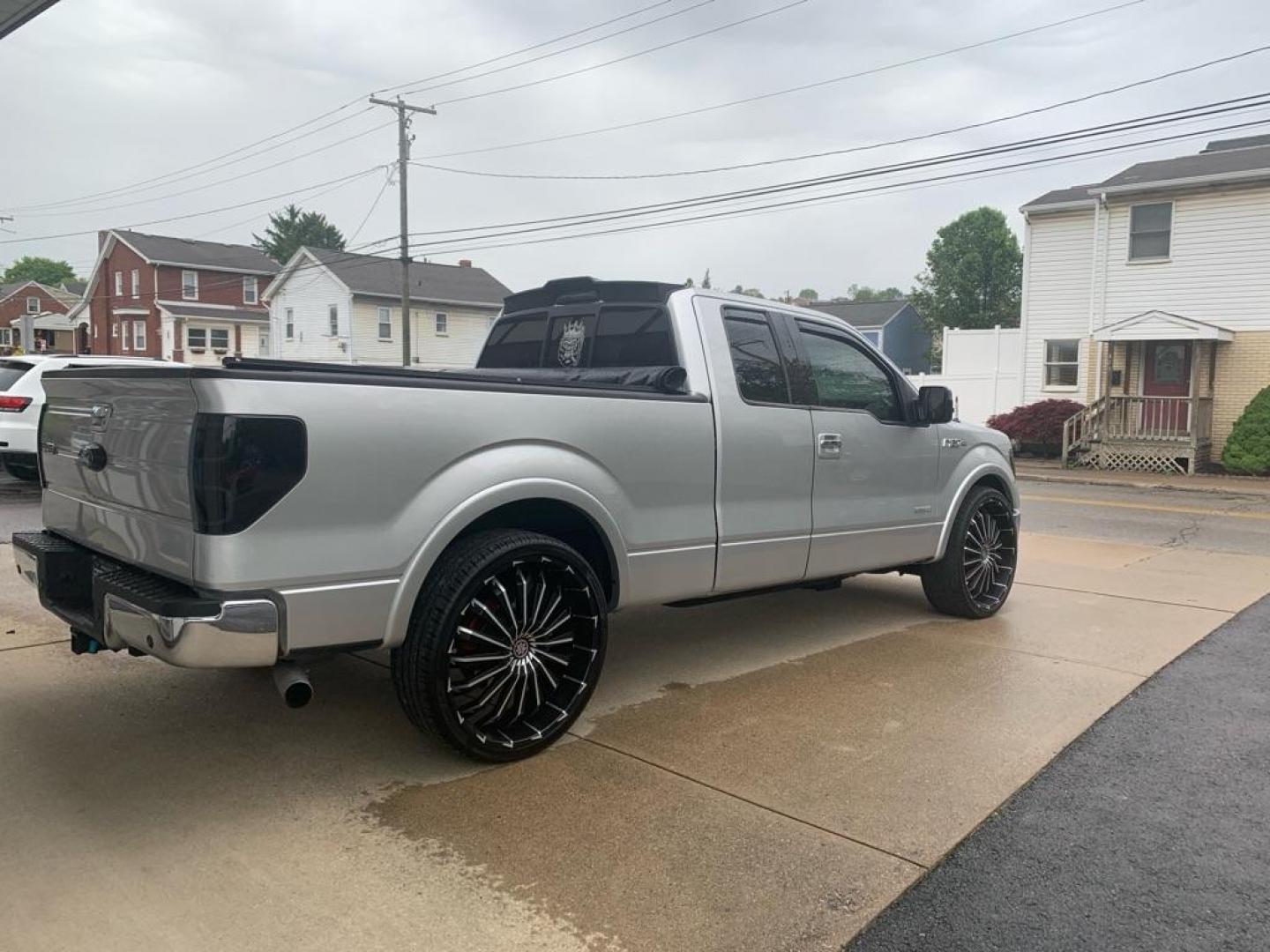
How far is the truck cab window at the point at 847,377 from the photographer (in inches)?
209

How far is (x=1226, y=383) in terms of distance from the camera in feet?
68.1

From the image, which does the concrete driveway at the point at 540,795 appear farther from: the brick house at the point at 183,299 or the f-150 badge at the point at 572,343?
the brick house at the point at 183,299

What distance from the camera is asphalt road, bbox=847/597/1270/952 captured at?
2.74 m

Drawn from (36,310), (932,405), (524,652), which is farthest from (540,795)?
(36,310)

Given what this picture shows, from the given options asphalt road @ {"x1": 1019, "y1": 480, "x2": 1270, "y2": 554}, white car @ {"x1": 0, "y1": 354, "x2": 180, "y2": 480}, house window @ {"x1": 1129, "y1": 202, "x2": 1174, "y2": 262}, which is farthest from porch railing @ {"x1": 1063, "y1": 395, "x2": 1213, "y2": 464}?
white car @ {"x1": 0, "y1": 354, "x2": 180, "y2": 480}

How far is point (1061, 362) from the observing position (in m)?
23.7

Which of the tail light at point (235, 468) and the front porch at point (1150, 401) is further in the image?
the front porch at point (1150, 401)

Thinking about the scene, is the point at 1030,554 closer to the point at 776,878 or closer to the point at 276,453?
the point at 776,878

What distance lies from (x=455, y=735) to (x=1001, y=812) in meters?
1.98

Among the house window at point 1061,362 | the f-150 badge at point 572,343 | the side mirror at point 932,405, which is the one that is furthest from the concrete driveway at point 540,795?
the house window at point 1061,362

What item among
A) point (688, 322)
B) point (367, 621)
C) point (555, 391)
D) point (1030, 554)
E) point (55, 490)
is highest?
point (688, 322)

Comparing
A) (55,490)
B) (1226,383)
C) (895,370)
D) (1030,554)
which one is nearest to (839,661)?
(895,370)

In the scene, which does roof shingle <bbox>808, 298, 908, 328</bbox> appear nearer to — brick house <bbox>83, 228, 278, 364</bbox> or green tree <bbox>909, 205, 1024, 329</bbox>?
green tree <bbox>909, 205, 1024, 329</bbox>

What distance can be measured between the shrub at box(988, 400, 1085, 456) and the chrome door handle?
18.4 metres
